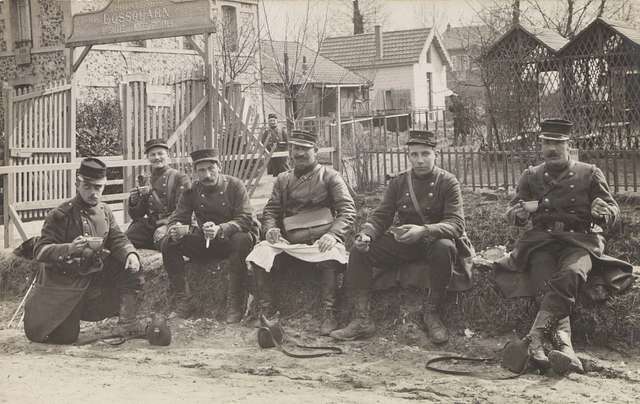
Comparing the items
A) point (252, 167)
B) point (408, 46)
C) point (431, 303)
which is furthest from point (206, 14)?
point (408, 46)

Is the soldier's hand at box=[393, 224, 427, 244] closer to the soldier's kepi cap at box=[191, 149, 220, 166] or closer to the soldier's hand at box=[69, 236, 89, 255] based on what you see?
the soldier's kepi cap at box=[191, 149, 220, 166]

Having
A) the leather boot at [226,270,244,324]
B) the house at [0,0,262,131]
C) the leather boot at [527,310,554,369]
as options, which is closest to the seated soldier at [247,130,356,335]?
the leather boot at [226,270,244,324]

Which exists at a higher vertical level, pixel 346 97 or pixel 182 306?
pixel 346 97

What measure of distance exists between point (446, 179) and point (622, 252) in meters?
3.75

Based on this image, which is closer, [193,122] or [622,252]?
[622,252]

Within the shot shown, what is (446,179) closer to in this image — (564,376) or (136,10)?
(564,376)

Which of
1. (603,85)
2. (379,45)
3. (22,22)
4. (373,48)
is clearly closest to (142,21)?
(603,85)

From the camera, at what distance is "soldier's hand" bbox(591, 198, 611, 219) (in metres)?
6.06

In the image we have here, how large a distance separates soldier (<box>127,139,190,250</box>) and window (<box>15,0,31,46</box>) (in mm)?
17223

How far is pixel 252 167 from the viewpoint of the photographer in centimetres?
1179

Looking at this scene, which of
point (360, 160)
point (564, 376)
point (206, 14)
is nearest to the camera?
point (564, 376)

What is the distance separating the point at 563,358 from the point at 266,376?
2.20 m

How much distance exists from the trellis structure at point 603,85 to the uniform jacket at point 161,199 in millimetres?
9559

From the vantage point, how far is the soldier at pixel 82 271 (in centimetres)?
736
